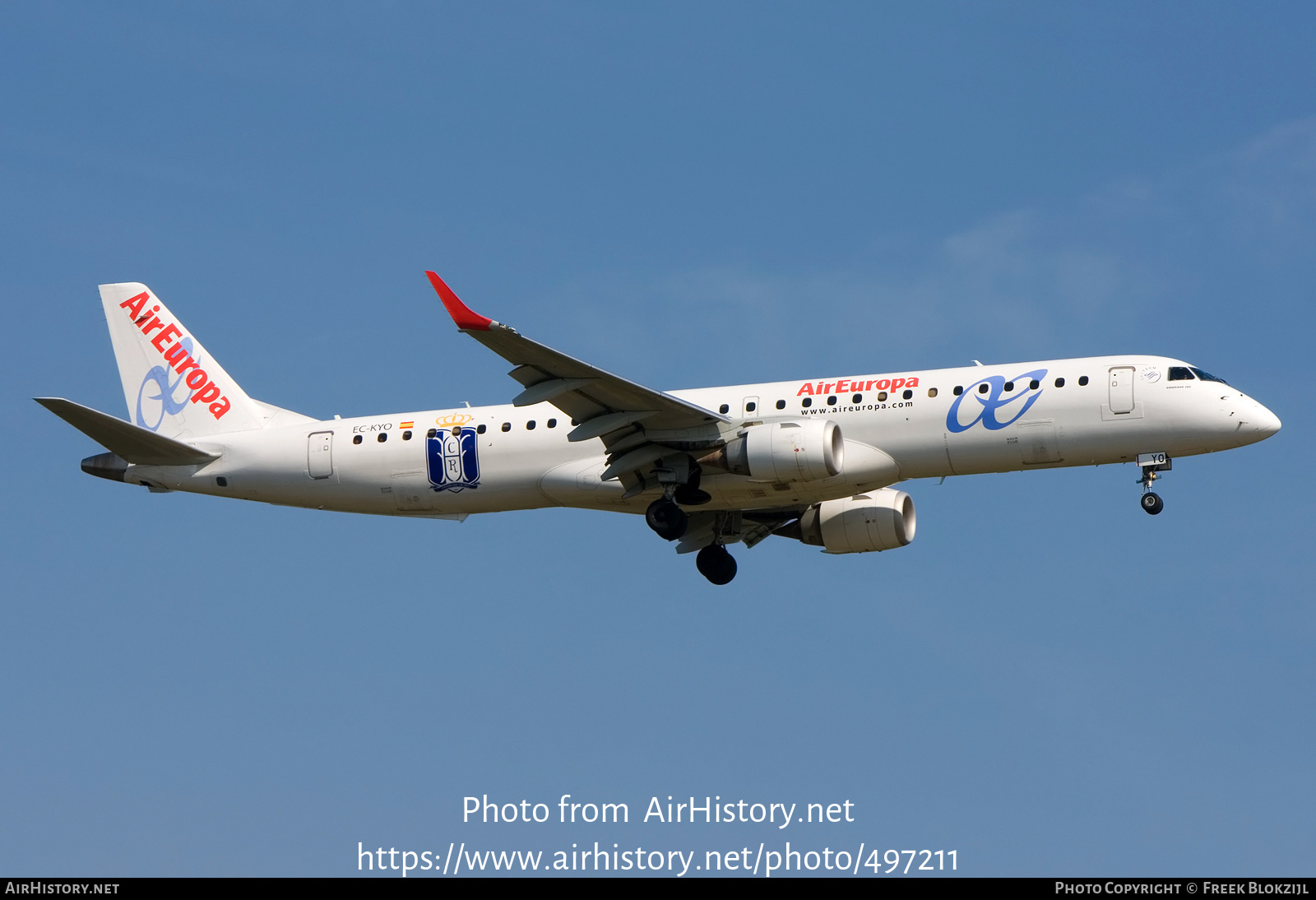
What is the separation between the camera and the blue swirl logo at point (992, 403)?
115ft

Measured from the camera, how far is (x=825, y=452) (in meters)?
34.7

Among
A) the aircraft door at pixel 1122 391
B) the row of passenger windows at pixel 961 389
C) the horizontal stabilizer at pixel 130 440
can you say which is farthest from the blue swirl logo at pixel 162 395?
the aircraft door at pixel 1122 391

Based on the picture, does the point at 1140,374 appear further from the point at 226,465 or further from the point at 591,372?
the point at 226,465

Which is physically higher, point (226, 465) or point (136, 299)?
point (136, 299)

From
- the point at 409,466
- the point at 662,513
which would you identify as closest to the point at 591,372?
the point at 662,513

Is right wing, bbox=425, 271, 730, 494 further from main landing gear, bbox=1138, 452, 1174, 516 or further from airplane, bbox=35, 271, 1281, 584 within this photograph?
main landing gear, bbox=1138, 452, 1174, 516

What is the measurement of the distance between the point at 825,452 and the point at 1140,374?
23.2 feet

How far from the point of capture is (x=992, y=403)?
35250 millimetres

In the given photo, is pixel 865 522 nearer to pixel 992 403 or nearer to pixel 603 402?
pixel 992 403

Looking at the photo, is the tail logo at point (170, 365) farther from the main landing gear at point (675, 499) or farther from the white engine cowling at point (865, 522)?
the white engine cowling at point (865, 522)

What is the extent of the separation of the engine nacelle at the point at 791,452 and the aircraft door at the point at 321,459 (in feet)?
33.6

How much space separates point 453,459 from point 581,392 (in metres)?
4.68

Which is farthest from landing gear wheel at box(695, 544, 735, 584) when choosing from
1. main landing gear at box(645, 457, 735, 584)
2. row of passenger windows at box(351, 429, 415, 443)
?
row of passenger windows at box(351, 429, 415, 443)

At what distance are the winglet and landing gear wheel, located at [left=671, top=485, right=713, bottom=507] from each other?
23.1 feet
